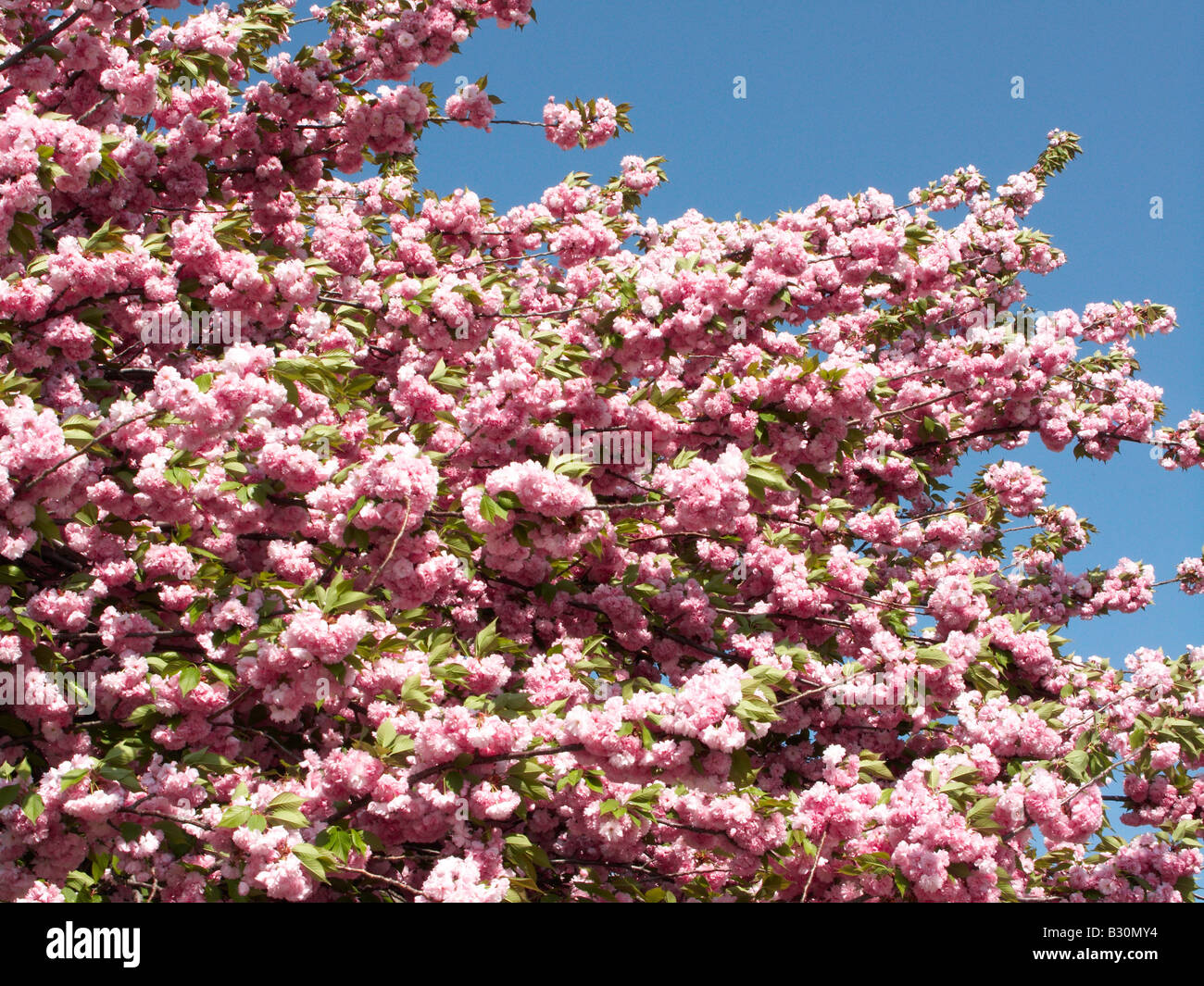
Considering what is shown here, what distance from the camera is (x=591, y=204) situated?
34.3ft

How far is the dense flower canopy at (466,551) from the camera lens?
14.2ft

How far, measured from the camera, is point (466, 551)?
542 centimetres

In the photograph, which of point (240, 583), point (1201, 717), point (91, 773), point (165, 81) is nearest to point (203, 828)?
point (91, 773)

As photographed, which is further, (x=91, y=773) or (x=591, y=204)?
(x=591, y=204)

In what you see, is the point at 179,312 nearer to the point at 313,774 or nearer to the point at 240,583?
the point at 240,583

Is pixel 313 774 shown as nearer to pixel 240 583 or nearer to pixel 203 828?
pixel 203 828

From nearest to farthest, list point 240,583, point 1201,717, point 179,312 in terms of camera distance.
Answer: point 240,583 → point 1201,717 → point 179,312

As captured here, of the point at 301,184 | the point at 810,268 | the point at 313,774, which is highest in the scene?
the point at 301,184

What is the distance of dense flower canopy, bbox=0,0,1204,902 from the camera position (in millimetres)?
4324

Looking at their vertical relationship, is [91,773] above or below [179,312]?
below

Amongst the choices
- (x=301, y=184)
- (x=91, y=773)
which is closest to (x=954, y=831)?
(x=91, y=773)
